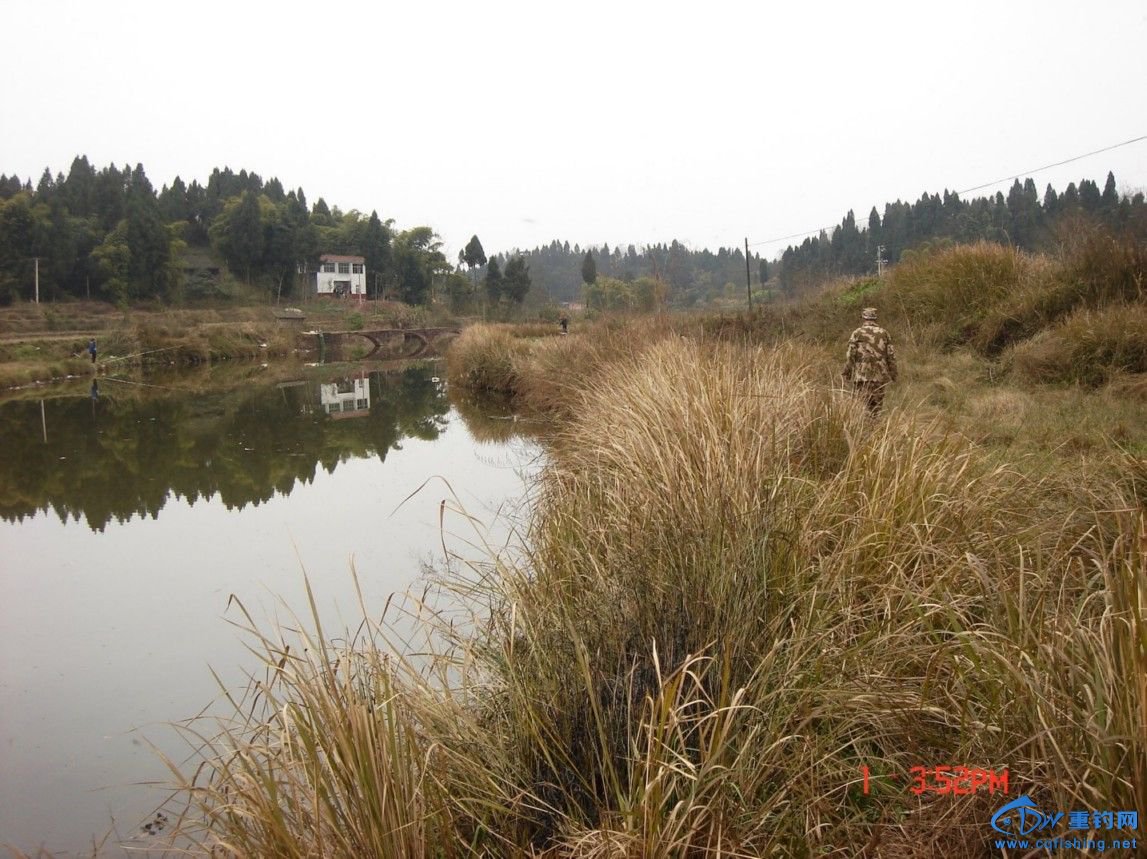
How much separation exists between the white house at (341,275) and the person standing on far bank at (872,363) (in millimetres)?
68950

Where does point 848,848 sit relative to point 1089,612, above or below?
below

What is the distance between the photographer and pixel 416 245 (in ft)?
267

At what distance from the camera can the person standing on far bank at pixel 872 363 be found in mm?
7305

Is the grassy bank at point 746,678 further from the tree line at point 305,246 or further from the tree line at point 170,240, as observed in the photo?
the tree line at point 170,240

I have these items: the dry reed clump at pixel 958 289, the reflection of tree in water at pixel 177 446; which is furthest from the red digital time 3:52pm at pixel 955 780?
the dry reed clump at pixel 958 289

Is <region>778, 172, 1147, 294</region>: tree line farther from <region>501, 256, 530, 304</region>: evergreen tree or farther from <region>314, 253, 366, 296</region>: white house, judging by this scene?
<region>314, 253, 366, 296</region>: white house

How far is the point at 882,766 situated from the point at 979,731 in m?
0.43

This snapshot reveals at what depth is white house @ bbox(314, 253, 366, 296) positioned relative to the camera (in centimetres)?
7281

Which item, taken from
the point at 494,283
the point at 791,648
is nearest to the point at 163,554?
the point at 791,648

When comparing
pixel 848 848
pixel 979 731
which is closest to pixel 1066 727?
pixel 979 731

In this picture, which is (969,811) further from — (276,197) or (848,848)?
(276,197)

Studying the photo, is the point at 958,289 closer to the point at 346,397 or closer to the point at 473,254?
the point at 346,397

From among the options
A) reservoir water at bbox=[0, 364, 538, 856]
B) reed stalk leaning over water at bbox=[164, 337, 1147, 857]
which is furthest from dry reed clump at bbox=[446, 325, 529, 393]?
reed stalk leaning over water at bbox=[164, 337, 1147, 857]

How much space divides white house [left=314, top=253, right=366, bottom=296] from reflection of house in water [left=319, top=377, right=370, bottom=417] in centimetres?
4367
